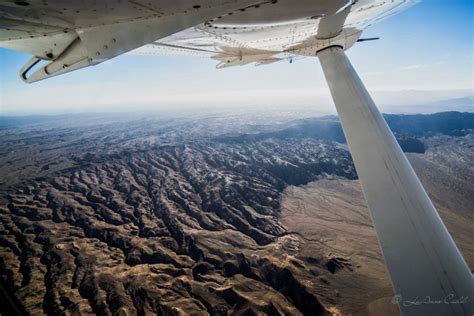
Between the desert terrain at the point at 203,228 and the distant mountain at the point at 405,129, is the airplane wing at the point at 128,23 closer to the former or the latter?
the desert terrain at the point at 203,228

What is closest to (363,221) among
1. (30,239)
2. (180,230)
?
(180,230)

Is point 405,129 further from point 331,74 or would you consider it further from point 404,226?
point 404,226

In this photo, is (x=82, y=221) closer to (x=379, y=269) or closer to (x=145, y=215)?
(x=145, y=215)

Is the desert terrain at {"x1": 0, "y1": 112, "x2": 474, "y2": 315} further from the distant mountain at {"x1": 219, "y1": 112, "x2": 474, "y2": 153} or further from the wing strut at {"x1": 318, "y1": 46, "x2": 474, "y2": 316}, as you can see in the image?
the distant mountain at {"x1": 219, "y1": 112, "x2": 474, "y2": 153}

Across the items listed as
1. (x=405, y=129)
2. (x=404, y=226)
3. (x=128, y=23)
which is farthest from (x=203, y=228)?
(x=405, y=129)

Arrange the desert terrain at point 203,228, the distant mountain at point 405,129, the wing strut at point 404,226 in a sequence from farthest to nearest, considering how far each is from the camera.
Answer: the distant mountain at point 405,129 < the desert terrain at point 203,228 < the wing strut at point 404,226

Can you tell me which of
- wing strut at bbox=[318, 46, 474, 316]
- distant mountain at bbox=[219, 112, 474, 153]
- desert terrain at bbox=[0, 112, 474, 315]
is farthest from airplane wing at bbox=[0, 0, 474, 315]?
distant mountain at bbox=[219, 112, 474, 153]

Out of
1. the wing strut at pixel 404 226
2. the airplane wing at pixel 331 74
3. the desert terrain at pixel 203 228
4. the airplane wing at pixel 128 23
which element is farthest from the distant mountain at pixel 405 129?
the wing strut at pixel 404 226
